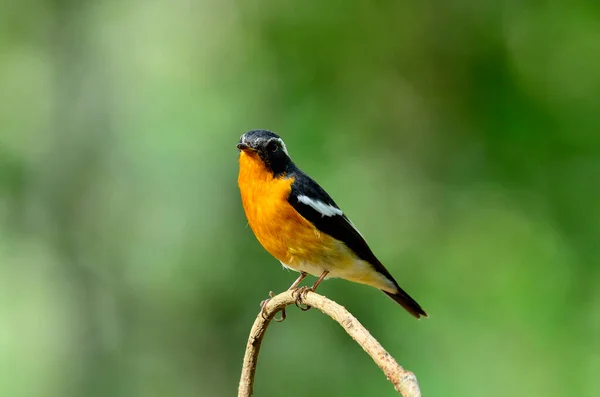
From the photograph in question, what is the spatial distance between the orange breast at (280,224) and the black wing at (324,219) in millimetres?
37

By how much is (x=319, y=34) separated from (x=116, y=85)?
2.84m

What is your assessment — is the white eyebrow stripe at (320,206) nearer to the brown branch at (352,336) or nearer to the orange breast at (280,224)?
the orange breast at (280,224)

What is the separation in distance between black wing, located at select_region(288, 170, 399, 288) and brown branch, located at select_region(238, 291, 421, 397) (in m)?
0.83

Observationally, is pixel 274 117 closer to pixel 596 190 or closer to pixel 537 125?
pixel 537 125

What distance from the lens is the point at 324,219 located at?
11.9 ft

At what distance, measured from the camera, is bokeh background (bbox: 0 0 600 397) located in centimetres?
578

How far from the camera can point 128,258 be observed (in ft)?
25.7

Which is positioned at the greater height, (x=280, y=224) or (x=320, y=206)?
(x=320, y=206)

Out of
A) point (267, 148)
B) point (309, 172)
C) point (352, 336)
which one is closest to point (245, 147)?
point (267, 148)

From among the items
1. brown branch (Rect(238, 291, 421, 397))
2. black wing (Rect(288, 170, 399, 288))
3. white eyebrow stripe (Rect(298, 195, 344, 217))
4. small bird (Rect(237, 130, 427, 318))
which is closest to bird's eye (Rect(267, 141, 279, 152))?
small bird (Rect(237, 130, 427, 318))

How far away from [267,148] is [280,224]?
42 cm

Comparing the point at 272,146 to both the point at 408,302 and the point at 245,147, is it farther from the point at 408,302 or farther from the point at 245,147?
the point at 408,302

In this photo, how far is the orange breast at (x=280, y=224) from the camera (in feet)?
11.5

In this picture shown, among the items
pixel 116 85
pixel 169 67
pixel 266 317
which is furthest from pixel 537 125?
pixel 116 85
